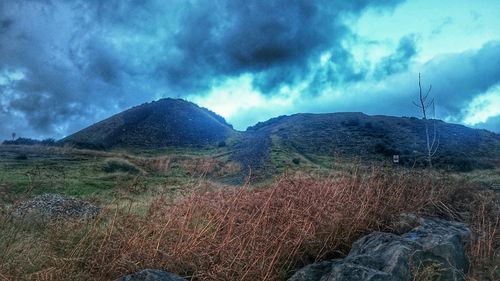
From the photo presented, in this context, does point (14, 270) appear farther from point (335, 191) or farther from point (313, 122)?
point (313, 122)

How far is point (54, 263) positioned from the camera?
16.6 feet

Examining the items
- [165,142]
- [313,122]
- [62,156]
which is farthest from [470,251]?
[313,122]

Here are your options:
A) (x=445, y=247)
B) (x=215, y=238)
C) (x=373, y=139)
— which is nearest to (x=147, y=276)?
(x=215, y=238)

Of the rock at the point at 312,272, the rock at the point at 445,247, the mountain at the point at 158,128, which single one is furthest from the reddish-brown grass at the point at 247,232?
the mountain at the point at 158,128

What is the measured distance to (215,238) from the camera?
19.4 feet

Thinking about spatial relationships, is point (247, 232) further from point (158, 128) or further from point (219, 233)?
point (158, 128)

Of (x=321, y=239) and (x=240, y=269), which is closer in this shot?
(x=240, y=269)

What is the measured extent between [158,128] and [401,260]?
6553 cm

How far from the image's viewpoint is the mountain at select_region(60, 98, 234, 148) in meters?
60.5

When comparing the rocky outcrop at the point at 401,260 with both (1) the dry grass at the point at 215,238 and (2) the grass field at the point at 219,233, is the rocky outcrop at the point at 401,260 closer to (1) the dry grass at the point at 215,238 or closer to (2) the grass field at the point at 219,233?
(2) the grass field at the point at 219,233

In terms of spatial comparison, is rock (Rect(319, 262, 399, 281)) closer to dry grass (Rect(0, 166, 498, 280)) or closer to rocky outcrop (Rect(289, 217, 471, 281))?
rocky outcrop (Rect(289, 217, 471, 281))

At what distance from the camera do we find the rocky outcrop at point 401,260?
4266 mm

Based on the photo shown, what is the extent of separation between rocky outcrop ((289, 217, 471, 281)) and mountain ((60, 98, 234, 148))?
47257 mm

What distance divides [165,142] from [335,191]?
54577 millimetres
